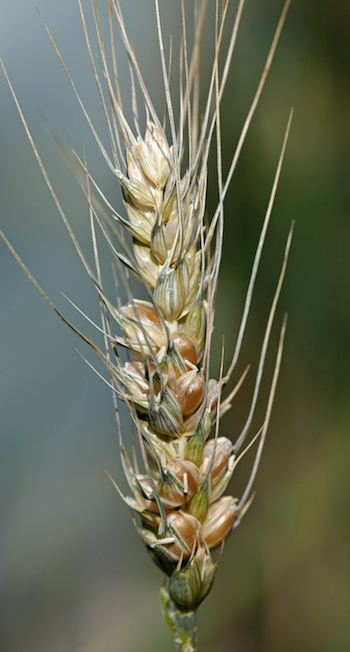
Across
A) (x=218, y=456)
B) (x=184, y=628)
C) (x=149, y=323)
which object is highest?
(x=149, y=323)

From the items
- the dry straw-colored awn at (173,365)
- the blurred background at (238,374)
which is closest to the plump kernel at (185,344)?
the dry straw-colored awn at (173,365)

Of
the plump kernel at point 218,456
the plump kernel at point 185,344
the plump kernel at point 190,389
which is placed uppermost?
the plump kernel at point 185,344

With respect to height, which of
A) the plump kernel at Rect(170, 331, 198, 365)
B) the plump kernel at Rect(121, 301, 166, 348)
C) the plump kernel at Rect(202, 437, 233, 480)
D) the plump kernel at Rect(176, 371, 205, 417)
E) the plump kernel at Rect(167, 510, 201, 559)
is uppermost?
the plump kernel at Rect(121, 301, 166, 348)

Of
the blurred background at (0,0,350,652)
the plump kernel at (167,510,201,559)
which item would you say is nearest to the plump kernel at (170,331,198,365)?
the plump kernel at (167,510,201,559)

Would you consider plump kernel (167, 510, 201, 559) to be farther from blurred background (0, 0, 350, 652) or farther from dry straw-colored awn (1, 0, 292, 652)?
blurred background (0, 0, 350, 652)

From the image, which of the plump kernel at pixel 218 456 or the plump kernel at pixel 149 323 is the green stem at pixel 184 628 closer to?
the plump kernel at pixel 218 456

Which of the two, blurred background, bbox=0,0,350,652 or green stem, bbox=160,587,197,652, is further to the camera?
blurred background, bbox=0,0,350,652

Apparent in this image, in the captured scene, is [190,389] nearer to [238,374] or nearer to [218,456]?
[218,456]

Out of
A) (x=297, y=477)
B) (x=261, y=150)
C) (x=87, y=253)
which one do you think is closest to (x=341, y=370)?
(x=297, y=477)

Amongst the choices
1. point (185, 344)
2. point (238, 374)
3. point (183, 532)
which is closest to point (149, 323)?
point (185, 344)
